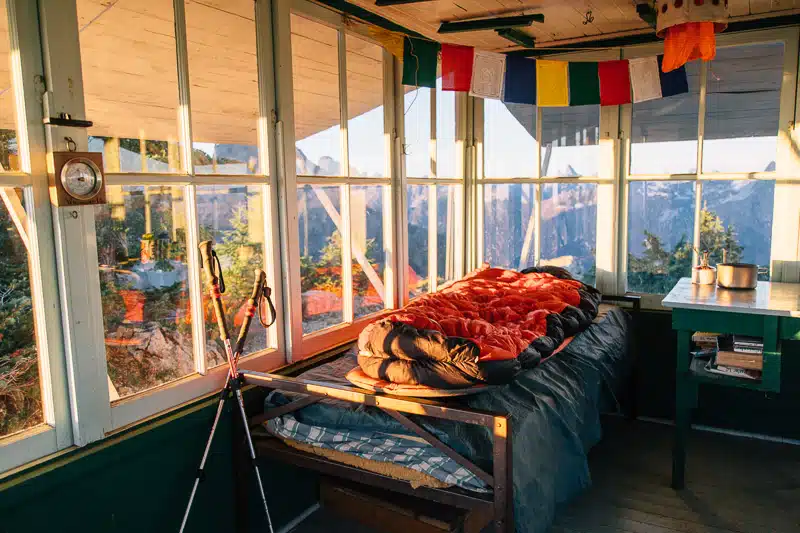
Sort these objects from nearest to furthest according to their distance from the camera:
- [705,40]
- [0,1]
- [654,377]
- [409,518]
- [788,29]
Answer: [0,1] < [409,518] < [705,40] < [788,29] < [654,377]

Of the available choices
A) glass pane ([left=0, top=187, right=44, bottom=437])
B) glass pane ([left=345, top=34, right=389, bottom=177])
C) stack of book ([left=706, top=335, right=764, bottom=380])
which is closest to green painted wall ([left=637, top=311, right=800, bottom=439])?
stack of book ([left=706, top=335, right=764, bottom=380])

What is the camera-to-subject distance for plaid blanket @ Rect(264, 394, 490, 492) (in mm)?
2266

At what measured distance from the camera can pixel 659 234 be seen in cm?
444

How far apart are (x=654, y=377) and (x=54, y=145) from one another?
3.96 m

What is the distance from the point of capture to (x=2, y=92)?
191cm

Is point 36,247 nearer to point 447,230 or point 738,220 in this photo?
point 447,230

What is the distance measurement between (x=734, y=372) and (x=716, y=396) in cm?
114

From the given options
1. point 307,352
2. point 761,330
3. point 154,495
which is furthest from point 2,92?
point 761,330

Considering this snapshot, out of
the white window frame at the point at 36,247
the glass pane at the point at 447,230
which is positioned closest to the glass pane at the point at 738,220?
the glass pane at the point at 447,230

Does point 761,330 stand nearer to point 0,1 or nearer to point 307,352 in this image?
point 307,352

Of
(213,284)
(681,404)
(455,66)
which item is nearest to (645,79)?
(455,66)

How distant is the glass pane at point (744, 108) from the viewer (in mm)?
4047

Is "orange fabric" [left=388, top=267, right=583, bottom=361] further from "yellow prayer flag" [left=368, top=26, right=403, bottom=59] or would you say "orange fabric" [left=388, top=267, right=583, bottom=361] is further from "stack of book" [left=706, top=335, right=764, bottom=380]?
"yellow prayer flag" [left=368, top=26, right=403, bottom=59]

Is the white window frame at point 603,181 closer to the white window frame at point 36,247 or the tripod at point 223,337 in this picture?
the tripod at point 223,337
